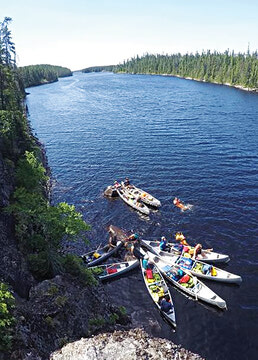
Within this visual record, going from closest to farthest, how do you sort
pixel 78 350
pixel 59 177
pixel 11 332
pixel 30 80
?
pixel 78 350 → pixel 11 332 → pixel 59 177 → pixel 30 80

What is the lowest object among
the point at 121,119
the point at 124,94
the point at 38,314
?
the point at 38,314

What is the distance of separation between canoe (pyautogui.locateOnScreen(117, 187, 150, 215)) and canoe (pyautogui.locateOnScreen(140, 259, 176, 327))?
35.3ft

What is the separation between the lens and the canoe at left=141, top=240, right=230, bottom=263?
32406 millimetres

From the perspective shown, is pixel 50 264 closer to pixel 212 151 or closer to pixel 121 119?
pixel 212 151

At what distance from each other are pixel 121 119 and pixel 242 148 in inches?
1657

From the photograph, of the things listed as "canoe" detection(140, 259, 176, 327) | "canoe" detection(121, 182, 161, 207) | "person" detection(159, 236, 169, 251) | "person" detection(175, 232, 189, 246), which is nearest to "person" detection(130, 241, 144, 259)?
"canoe" detection(140, 259, 176, 327)

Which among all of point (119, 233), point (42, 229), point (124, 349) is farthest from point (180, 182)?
point (124, 349)

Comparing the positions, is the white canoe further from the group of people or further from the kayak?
the group of people

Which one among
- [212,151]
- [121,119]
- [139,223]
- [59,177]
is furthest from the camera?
[121,119]

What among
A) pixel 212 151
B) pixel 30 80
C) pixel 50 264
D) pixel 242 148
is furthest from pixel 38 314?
pixel 30 80

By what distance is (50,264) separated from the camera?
2306 centimetres

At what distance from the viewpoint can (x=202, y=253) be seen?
33.4 m

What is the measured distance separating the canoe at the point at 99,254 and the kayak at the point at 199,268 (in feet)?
15.9

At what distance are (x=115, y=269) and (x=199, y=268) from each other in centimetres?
943
